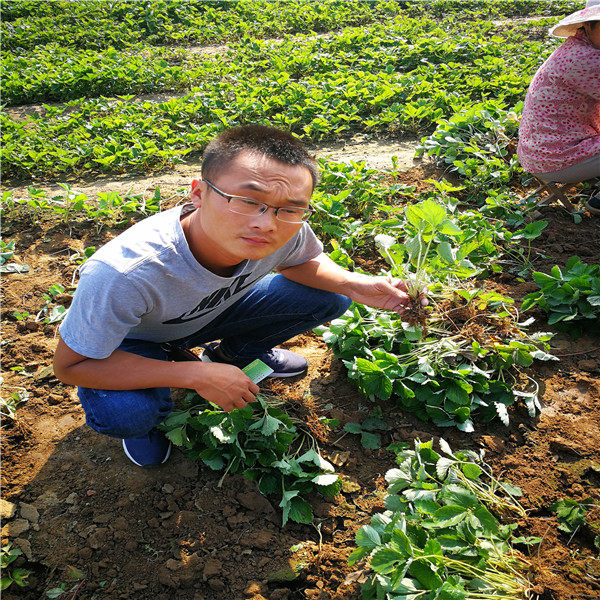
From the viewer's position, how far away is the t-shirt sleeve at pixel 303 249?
2.04 metres

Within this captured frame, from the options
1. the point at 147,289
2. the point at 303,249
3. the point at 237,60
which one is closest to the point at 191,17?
the point at 237,60

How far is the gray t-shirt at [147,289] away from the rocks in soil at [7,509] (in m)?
0.77

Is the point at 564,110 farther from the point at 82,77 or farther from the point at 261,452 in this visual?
the point at 82,77

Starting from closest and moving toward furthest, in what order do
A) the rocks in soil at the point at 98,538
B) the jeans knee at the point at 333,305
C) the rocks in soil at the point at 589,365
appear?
the rocks in soil at the point at 98,538, the jeans knee at the point at 333,305, the rocks in soil at the point at 589,365

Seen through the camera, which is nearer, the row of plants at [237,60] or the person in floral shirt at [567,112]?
the person in floral shirt at [567,112]

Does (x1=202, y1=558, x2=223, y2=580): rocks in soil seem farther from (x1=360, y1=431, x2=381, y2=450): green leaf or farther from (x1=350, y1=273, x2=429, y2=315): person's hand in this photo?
(x1=350, y1=273, x2=429, y2=315): person's hand

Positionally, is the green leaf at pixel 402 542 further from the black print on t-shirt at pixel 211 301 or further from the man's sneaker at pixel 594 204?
the man's sneaker at pixel 594 204

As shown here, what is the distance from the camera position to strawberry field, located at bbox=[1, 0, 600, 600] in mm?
1633

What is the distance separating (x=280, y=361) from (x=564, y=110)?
2.34 meters

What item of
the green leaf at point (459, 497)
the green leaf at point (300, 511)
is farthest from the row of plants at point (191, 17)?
the green leaf at point (459, 497)

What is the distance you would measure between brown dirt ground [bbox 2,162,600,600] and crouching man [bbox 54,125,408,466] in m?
0.22

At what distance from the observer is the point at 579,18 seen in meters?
2.75

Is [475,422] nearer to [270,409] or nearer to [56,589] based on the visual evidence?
[270,409]

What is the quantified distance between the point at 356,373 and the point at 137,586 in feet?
3.80
